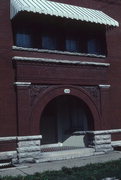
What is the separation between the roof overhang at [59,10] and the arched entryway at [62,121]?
390cm

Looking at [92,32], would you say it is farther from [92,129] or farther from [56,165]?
[56,165]

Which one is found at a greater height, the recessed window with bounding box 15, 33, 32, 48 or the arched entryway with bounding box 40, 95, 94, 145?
the recessed window with bounding box 15, 33, 32, 48

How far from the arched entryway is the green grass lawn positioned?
5.39m

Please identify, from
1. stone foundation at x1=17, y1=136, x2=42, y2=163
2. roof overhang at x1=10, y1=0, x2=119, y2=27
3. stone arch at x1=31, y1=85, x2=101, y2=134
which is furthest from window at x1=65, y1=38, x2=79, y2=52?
stone foundation at x1=17, y1=136, x2=42, y2=163

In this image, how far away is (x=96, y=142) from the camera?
1469 centimetres

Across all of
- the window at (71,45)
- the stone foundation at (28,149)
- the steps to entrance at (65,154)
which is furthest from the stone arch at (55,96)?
the window at (71,45)

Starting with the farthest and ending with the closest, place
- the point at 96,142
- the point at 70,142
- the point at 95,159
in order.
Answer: the point at 70,142
the point at 96,142
the point at 95,159

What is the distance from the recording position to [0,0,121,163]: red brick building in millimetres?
13062

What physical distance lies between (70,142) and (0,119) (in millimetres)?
4680

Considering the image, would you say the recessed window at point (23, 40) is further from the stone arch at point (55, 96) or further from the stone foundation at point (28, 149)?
the stone foundation at point (28, 149)

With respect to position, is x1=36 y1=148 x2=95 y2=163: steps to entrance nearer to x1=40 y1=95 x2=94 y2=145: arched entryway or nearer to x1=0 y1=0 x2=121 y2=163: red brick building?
x1=0 y1=0 x2=121 y2=163: red brick building

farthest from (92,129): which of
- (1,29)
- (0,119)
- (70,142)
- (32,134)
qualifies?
(1,29)

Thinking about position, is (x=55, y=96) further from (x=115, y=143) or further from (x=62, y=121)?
(x=115, y=143)

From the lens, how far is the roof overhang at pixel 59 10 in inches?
503
